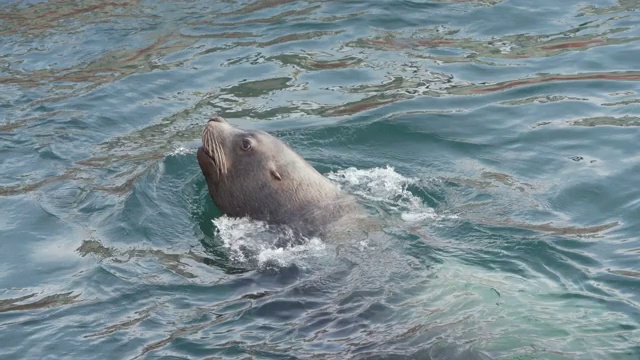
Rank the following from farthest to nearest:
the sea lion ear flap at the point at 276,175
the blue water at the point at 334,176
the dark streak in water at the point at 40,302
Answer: the sea lion ear flap at the point at 276,175 < the dark streak in water at the point at 40,302 < the blue water at the point at 334,176

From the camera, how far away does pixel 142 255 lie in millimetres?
7887

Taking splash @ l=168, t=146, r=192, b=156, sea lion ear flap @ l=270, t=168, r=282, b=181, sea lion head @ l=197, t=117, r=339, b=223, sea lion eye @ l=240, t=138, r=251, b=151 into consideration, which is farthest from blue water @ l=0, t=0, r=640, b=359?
sea lion eye @ l=240, t=138, r=251, b=151

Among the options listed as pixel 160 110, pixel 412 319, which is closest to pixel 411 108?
pixel 160 110

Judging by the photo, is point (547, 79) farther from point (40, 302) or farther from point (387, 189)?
point (40, 302)

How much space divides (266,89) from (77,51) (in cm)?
306

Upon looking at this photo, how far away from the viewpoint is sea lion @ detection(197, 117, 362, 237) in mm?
8094

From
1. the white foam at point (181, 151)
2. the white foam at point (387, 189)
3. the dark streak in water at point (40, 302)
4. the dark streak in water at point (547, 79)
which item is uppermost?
the white foam at point (181, 151)

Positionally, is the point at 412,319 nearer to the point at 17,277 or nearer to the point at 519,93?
the point at 17,277

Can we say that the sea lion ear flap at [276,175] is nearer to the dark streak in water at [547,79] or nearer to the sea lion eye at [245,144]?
the sea lion eye at [245,144]

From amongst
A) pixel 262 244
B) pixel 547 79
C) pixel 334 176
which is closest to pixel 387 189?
pixel 334 176

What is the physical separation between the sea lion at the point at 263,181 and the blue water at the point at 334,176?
191 mm

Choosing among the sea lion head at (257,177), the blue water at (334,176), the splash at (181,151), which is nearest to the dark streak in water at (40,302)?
the blue water at (334,176)

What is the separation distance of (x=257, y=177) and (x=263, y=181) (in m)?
0.06

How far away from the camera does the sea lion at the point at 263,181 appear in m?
8.09
